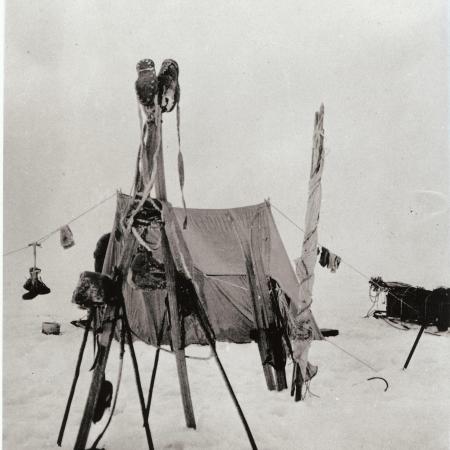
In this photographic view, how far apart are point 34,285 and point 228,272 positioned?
8.86 ft

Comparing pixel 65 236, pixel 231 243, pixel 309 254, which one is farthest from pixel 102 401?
pixel 231 243

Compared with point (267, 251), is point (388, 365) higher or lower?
lower

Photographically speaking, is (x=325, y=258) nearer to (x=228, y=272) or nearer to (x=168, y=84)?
(x=228, y=272)

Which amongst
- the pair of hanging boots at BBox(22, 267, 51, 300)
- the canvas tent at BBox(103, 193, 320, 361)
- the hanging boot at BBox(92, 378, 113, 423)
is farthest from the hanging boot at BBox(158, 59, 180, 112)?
the pair of hanging boots at BBox(22, 267, 51, 300)

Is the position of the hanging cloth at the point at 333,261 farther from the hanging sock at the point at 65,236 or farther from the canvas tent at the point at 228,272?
the hanging sock at the point at 65,236

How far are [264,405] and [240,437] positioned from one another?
1.08m

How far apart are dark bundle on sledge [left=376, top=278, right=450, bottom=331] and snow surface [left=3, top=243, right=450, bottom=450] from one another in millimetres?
558

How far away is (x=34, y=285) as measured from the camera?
20.7 ft

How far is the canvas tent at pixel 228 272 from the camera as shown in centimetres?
587

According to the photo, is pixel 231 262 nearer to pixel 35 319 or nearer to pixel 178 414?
pixel 178 414

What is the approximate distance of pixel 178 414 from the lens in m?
4.12

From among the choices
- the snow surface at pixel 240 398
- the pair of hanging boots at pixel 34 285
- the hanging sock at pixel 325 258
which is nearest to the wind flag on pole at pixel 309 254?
the snow surface at pixel 240 398

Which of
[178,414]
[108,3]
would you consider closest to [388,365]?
[178,414]

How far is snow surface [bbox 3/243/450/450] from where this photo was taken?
354 centimetres
